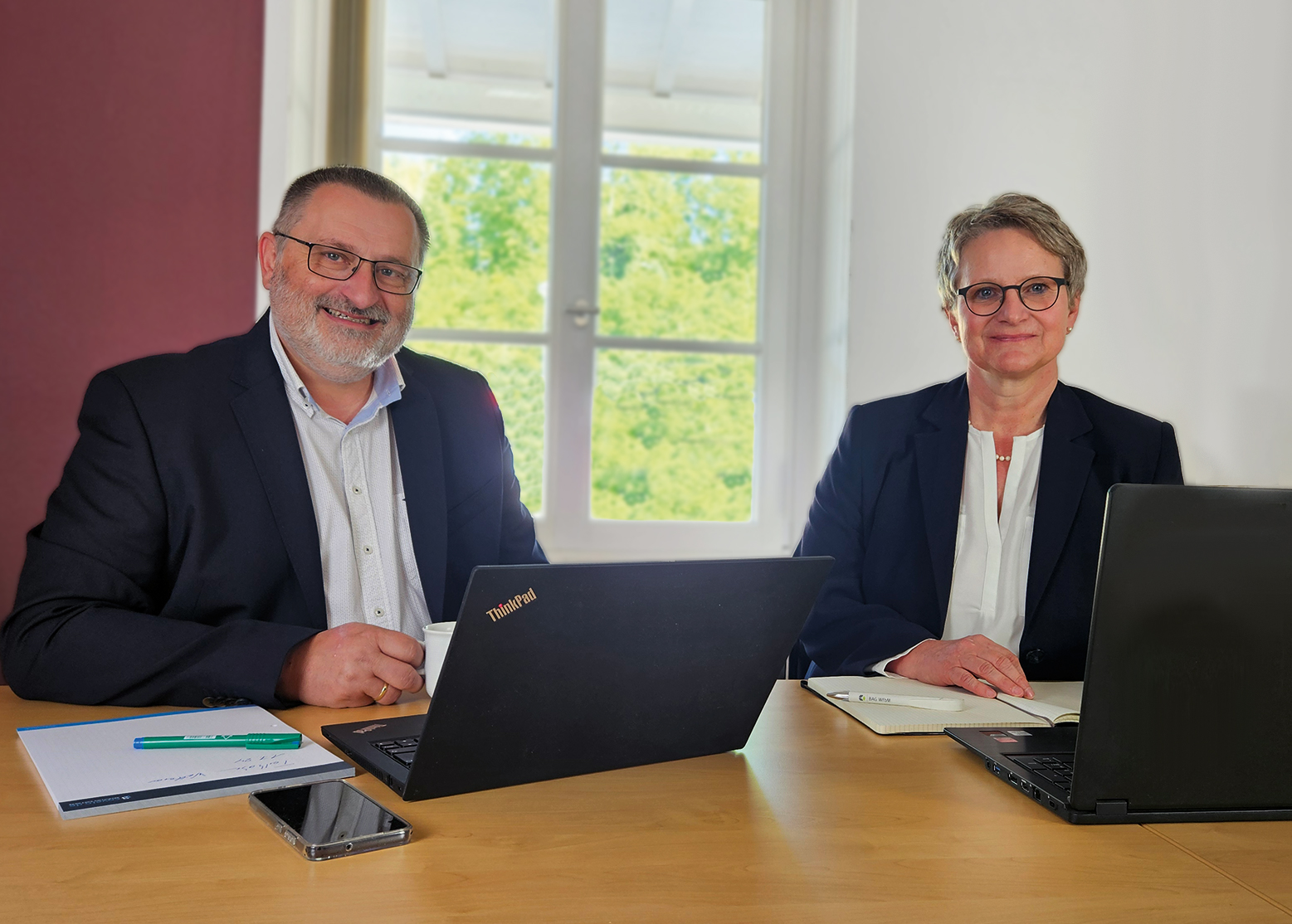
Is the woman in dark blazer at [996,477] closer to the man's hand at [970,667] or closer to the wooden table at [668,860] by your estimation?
the man's hand at [970,667]

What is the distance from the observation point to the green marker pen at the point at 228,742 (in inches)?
Result: 35.3

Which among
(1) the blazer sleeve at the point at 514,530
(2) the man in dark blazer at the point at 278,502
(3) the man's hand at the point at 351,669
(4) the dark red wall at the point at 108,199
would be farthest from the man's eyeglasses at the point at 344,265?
(4) the dark red wall at the point at 108,199

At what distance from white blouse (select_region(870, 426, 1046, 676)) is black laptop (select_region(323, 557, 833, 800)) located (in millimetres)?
823

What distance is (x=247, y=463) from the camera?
1413 mm

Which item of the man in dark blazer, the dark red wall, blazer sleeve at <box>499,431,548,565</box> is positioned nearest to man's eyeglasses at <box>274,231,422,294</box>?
the man in dark blazer

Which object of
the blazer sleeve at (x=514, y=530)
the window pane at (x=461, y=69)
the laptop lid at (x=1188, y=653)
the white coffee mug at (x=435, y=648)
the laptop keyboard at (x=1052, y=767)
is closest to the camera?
the laptop lid at (x=1188, y=653)

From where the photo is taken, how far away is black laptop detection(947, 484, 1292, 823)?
0.76m

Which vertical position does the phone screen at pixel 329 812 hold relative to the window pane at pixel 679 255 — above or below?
below

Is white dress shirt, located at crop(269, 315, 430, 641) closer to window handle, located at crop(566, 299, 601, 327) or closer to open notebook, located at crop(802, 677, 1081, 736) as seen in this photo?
open notebook, located at crop(802, 677, 1081, 736)

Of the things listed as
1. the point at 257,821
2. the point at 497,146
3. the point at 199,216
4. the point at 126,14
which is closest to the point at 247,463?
the point at 257,821

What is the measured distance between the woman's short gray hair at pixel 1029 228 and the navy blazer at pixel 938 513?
0.20 metres

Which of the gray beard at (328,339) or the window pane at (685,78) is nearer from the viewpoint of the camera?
the gray beard at (328,339)

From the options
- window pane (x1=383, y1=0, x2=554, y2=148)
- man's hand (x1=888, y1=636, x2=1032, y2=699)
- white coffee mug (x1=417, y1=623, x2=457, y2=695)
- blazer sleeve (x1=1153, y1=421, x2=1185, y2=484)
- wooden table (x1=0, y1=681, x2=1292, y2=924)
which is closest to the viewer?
wooden table (x1=0, y1=681, x2=1292, y2=924)

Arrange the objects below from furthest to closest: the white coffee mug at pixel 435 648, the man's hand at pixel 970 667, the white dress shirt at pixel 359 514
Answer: the white dress shirt at pixel 359 514 → the man's hand at pixel 970 667 → the white coffee mug at pixel 435 648
